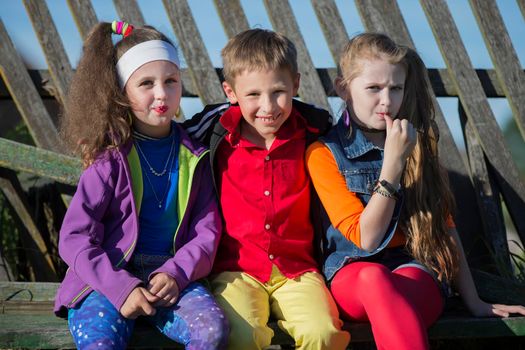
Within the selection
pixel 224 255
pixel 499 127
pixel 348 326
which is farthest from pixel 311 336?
pixel 499 127

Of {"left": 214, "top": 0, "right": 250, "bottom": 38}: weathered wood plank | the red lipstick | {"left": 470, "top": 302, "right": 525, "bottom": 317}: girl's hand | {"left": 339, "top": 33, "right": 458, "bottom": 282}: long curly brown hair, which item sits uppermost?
{"left": 214, "top": 0, "right": 250, "bottom": 38}: weathered wood plank

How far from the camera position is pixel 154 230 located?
9.41 ft

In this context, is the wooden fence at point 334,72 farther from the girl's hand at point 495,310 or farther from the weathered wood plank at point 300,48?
the girl's hand at point 495,310

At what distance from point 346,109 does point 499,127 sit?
1298mm

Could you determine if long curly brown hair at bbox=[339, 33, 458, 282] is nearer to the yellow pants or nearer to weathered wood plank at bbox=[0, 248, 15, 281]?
the yellow pants

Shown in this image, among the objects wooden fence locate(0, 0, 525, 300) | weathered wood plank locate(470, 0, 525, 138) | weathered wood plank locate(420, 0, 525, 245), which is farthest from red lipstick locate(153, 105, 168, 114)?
weathered wood plank locate(470, 0, 525, 138)

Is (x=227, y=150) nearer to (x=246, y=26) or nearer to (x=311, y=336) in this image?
(x=311, y=336)

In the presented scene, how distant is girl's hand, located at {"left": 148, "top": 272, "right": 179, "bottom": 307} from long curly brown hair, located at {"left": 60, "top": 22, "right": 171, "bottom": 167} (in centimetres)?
54

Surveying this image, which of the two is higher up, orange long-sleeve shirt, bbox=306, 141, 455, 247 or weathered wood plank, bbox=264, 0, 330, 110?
weathered wood plank, bbox=264, 0, 330, 110

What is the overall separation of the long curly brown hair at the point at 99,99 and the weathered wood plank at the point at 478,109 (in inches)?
66.4

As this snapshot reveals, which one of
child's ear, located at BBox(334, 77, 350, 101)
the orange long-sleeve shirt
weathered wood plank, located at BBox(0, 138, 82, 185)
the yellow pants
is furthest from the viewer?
weathered wood plank, located at BBox(0, 138, 82, 185)

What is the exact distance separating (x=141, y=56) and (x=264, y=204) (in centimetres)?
73

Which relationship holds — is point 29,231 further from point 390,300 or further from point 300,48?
point 390,300

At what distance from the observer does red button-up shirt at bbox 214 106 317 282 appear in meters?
2.90
